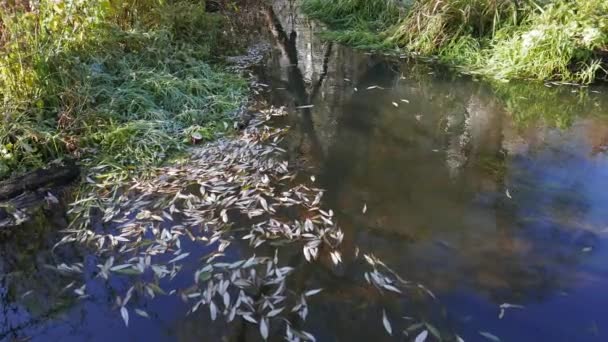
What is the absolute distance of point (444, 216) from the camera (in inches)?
124

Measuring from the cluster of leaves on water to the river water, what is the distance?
0.31ft

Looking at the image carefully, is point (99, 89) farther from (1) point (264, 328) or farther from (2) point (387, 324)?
(2) point (387, 324)

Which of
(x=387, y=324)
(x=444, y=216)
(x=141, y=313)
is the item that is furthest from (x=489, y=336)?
(x=141, y=313)

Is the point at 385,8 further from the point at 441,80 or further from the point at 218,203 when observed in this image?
the point at 218,203

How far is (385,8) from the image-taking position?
25.4ft

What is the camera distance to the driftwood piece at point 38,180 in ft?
10.7

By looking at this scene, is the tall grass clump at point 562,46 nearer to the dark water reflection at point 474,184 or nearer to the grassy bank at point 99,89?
the dark water reflection at point 474,184

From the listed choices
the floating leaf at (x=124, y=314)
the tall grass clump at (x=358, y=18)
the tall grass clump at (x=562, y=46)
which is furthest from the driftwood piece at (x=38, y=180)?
the tall grass clump at (x=562, y=46)

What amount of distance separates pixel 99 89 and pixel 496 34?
Answer: 4940mm

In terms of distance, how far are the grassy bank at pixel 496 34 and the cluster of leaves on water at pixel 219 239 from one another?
357 centimetres

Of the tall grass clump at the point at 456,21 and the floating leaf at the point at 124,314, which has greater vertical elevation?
the tall grass clump at the point at 456,21

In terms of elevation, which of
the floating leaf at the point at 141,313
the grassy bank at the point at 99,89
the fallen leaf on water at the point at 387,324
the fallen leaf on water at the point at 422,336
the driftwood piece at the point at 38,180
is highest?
the grassy bank at the point at 99,89

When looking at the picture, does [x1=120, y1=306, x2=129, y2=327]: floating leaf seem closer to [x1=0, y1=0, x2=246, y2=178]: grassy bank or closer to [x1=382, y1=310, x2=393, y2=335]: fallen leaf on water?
[x1=382, y1=310, x2=393, y2=335]: fallen leaf on water

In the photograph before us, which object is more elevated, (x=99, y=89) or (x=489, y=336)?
(x=99, y=89)
